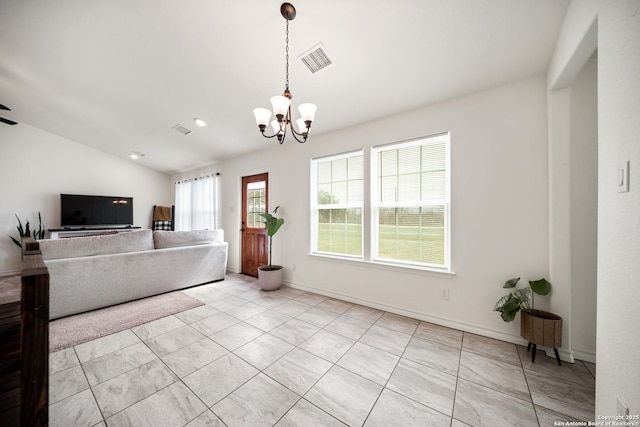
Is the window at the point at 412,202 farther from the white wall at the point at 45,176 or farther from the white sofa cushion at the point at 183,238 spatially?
the white wall at the point at 45,176

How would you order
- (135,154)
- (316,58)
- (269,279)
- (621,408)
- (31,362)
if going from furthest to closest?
(135,154)
(269,279)
(316,58)
(621,408)
(31,362)

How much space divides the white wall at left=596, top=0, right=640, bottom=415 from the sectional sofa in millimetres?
4114

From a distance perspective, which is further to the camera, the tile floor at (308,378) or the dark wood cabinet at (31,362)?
the tile floor at (308,378)

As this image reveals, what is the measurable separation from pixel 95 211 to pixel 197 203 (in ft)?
7.92

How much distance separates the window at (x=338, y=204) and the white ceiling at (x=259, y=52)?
1.89 feet

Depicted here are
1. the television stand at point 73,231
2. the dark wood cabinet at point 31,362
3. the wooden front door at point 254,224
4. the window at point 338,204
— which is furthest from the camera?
the television stand at point 73,231

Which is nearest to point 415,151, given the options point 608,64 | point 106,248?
point 608,64

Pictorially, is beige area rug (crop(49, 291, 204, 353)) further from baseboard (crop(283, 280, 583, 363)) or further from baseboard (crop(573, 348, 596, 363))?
baseboard (crop(573, 348, 596, 363))

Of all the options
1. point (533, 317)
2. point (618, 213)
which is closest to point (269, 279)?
point (533, 317)

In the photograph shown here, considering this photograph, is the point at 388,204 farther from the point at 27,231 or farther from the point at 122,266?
the point at 27,231

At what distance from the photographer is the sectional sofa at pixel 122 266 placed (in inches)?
103

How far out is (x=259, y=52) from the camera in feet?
7.27

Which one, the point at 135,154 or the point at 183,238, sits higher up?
the point at 135,154

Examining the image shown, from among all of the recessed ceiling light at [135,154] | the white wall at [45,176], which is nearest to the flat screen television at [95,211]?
the white wall at [45,176]
